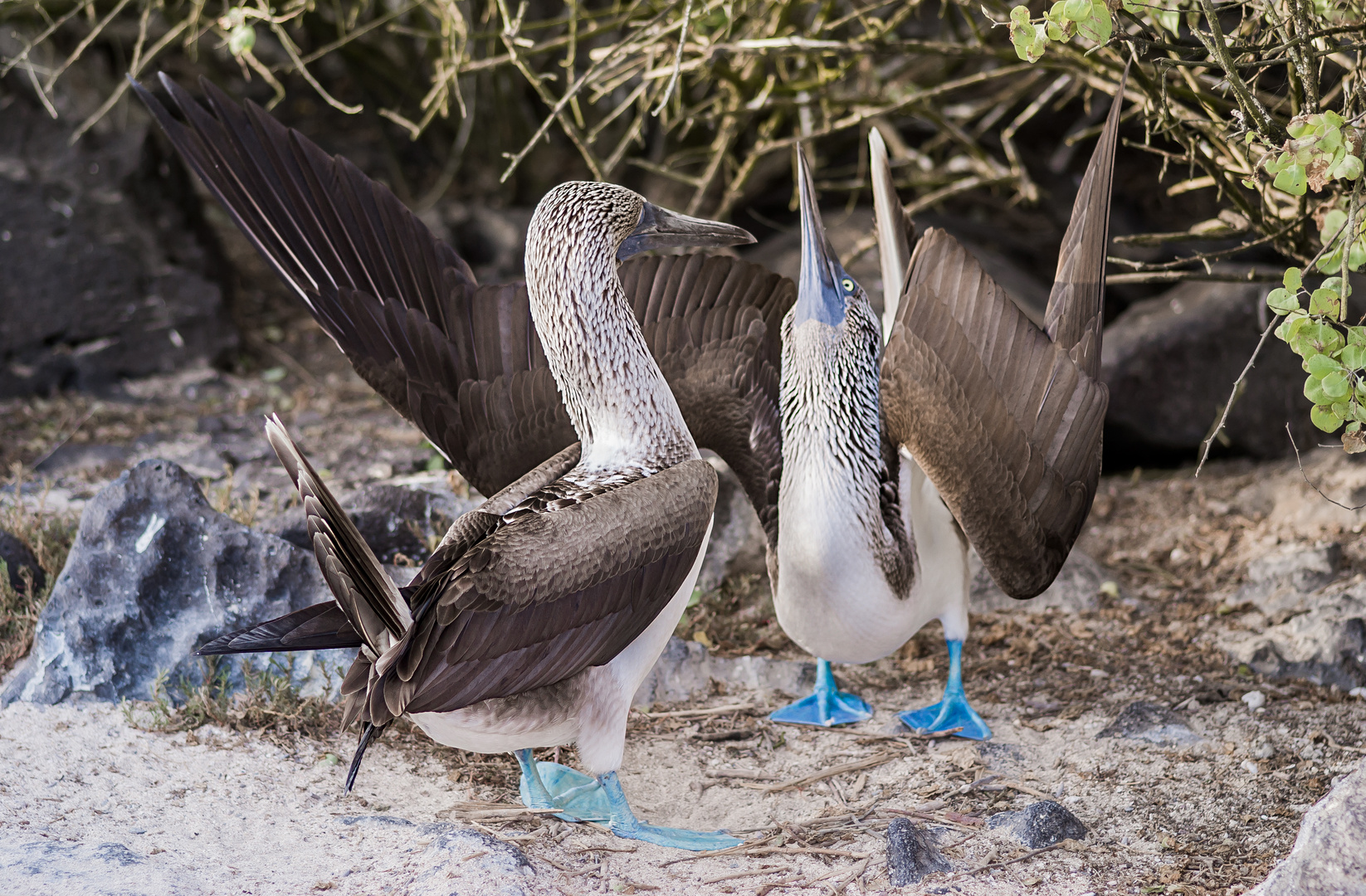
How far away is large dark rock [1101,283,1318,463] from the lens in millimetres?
6109

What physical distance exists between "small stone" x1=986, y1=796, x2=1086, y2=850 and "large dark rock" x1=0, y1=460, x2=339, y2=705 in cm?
213

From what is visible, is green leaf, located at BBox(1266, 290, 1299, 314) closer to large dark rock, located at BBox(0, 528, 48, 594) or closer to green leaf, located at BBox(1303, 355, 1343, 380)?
green leaf, located at BBox(1303, 355, 1343, 380)

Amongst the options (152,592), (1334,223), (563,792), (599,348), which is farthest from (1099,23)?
(152,592)

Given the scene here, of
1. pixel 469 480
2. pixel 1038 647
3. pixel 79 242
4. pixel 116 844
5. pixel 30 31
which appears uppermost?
pixel 30 31

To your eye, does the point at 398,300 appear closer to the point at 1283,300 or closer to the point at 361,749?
the point at 361,749

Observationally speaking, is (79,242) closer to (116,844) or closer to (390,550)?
(390,550)

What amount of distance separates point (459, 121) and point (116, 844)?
21.1 feet

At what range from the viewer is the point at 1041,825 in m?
3.24

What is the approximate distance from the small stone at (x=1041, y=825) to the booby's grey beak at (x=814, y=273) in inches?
61.3

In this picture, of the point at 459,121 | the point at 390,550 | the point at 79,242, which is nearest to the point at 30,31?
the point at 79,242

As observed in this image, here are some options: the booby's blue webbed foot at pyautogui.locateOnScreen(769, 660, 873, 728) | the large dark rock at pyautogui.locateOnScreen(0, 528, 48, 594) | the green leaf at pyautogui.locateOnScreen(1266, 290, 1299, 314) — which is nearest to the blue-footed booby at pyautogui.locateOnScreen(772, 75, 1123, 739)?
the booby's blue webbed foot at pyautogui.locateOnScreen(769, 660, 873, 728)

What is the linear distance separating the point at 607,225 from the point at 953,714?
A: 193 centimetres

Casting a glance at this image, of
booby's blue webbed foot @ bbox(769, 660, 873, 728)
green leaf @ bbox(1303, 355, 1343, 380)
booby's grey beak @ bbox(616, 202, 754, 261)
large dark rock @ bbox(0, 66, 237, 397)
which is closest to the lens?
green leaf @ bbox(1303, 355, 1343, 380)

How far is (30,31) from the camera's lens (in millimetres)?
7117
